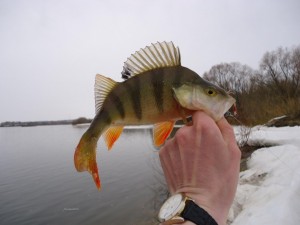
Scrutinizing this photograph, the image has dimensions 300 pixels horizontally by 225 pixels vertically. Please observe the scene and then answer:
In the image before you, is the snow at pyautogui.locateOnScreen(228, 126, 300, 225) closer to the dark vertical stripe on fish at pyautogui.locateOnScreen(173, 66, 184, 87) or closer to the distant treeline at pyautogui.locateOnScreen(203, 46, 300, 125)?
the dark vertical stripe on fish at pyautogui.locateOnScreen(173, 66, 184, 87)

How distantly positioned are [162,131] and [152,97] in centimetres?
26

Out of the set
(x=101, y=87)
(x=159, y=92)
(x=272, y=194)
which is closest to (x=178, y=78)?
(x=159, y=92)

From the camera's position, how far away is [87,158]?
192 cm

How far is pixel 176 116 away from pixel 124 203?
1034 centimetres

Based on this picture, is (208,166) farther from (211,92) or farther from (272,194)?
(272,194)

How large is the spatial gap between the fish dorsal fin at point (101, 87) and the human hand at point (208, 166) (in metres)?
0.77

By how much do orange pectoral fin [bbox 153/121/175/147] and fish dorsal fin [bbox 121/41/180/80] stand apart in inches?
16.3

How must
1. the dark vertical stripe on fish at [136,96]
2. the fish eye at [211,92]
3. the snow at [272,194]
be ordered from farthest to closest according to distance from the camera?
1. the snow at [272,194]
2. the dark vertical stripe on fish at [136,96]
3. the fish eye at [211,92]

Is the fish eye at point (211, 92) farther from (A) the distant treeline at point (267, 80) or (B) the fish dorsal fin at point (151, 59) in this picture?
(A) the distant treeline at point (267, 80)

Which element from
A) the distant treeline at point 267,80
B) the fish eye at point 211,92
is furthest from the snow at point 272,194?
the distant treeline at point 267,80

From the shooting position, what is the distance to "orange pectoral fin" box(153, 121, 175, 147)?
195cm

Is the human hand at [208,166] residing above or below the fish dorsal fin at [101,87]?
below

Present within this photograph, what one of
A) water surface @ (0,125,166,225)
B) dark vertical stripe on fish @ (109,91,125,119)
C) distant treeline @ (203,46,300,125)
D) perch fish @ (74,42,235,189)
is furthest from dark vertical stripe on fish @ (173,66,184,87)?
distant treeline @ (203,46,300,125)

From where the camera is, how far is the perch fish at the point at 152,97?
1.81m
